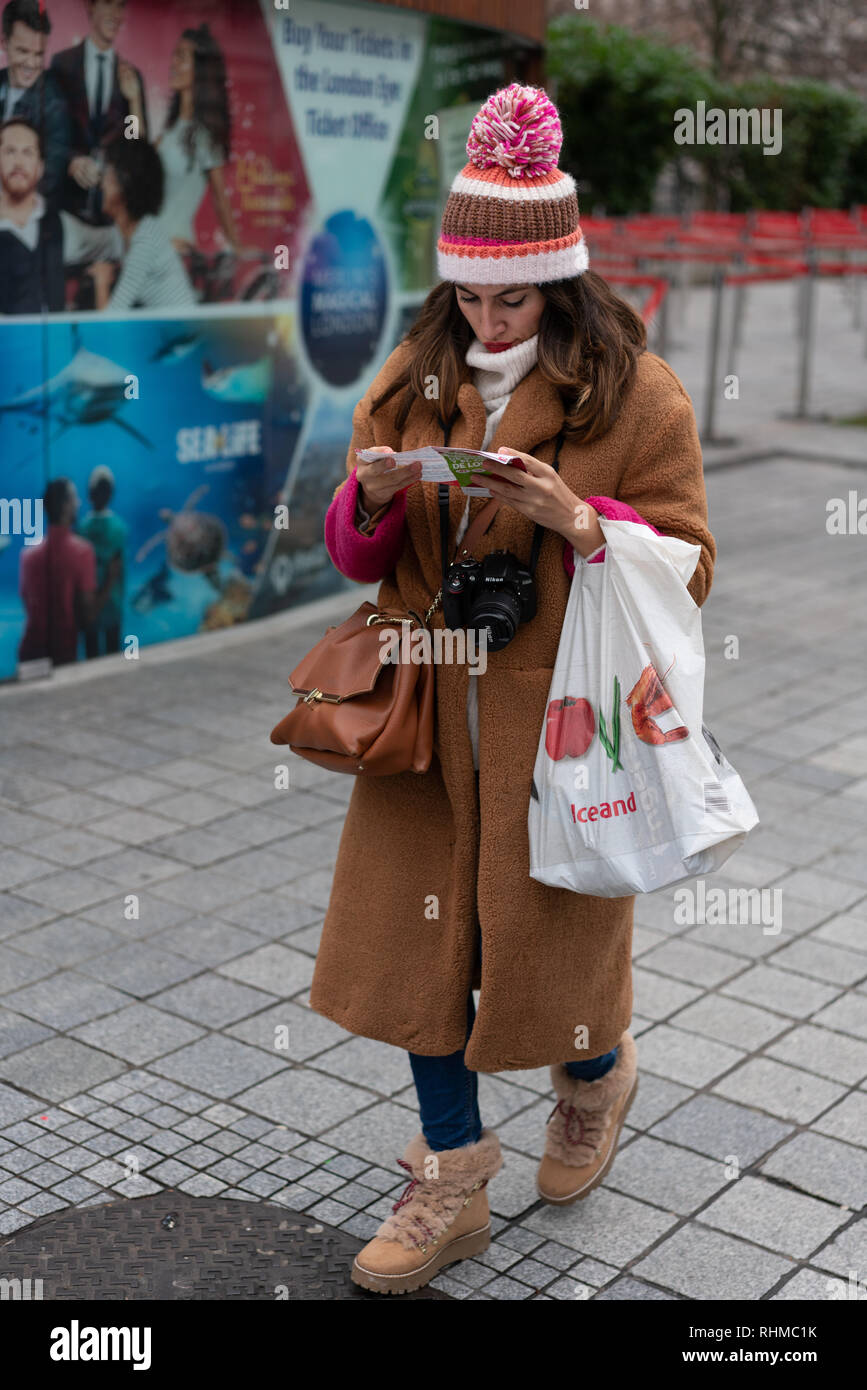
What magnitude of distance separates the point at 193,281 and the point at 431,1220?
15.5ft

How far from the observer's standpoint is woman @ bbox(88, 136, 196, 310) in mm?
6348

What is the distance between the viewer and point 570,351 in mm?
2773

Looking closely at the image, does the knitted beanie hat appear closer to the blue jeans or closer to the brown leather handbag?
the brown leather handbag

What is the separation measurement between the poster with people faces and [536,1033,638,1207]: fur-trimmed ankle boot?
12.2 feet

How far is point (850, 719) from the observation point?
21.3 feet

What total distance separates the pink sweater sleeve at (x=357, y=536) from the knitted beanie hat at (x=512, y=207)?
1.32 ft

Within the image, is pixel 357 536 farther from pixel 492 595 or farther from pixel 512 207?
pixel 512 207

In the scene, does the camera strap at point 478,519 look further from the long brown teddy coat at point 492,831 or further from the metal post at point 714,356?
the metal post at point 714,356

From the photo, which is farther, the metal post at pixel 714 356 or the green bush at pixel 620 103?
the green bush at pixel 620 103

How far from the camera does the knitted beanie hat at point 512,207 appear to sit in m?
2.70

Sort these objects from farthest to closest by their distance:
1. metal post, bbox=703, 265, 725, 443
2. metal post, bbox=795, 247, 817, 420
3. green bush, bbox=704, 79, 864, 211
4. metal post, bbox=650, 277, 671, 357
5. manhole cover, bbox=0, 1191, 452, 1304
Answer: green bush, bbox=704, 79, 864, 211
metal post, bbox=650, 277, 671, 357
metal post, bbox=795, 247, 817, 420
metal post, bbox=703, 265, 725, 443
manhole cover, bbox=0, 1191, 452, 1304

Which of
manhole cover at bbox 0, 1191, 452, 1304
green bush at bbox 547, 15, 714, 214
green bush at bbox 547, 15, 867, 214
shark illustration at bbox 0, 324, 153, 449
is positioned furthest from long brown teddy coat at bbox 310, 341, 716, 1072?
green bush at bbox 547, 15, 714, 214

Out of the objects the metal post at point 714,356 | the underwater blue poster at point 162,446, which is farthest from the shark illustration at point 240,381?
the metal post at point 714,356

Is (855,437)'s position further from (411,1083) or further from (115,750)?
(411,1083)
